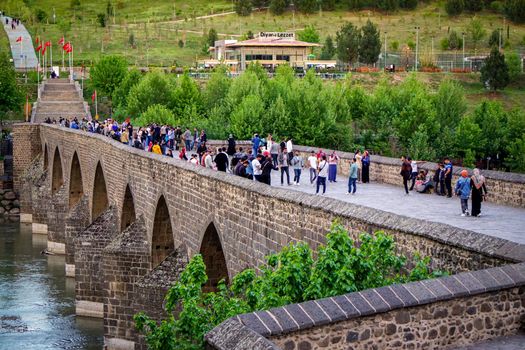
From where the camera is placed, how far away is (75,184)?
5412 centimetres

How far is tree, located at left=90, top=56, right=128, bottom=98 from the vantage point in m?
102

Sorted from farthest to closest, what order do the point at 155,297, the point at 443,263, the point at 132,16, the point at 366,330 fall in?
the point at 132,16 < the point at 155,297 < the point at 443,263 < the point at 366,330

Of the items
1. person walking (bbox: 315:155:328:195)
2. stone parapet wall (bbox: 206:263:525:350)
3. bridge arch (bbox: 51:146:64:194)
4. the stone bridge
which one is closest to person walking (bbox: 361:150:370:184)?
person walking (bbox: 315:155:328:195)

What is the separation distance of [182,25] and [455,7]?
126 feet

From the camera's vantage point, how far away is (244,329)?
1008cm

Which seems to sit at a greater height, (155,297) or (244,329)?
(244,329)

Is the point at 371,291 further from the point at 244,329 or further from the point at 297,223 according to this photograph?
the point at 297,223

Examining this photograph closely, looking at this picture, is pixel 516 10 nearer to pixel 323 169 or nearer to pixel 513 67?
pixel 513 67

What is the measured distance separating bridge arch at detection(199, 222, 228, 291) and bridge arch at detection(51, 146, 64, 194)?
3628 cm

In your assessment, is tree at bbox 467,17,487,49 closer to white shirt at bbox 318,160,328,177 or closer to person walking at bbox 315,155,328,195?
person walking at bbox 315,155,328,195

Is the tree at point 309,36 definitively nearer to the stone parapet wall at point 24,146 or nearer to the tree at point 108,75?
the tree at point 108,75

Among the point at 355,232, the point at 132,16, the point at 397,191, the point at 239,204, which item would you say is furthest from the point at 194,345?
the point at 132,16

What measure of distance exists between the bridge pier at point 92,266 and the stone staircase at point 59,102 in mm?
48934

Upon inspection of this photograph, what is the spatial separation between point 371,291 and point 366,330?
1.42 feet
